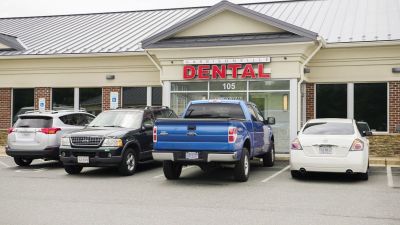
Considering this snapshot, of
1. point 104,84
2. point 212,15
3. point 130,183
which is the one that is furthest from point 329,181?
point 104,84

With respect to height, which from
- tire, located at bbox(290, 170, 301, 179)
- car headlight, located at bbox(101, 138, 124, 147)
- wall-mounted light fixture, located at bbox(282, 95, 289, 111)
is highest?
wall-mounted light fixture, located at bbox(282, 95, 289, 111)

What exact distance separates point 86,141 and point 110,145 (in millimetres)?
672

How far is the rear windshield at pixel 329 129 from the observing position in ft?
39.9

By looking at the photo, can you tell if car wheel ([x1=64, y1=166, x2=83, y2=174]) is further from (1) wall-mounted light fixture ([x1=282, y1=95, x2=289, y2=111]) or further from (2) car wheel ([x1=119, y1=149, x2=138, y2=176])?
(1) wall-mounted light fixture ([x1=282, y1=95, x2=289, y2=111])

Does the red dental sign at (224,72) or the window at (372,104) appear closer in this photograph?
the red dental sign at (224,72)

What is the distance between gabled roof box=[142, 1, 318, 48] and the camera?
16845 millimetres

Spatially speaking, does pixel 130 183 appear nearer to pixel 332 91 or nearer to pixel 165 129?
pixel 165 129

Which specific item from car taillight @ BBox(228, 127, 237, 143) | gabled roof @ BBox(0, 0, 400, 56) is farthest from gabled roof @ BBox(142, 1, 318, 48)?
car taillight @ BBox(228, 127, 237, 143)

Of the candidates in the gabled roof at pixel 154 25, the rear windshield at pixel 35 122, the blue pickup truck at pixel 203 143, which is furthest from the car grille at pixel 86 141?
the gabled roof at pixel 154 25

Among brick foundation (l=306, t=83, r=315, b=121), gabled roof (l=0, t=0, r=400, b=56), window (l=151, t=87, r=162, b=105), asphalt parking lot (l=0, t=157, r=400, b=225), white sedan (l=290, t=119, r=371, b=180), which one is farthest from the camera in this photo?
window (l=151, t=87, r=162, b=105)

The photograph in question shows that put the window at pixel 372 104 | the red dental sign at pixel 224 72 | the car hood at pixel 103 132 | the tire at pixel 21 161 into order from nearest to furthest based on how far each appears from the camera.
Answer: the car hood at pixel 103 132 < the tire at pixel 21 161 < the red dental sign at pixel 224 72 < the window at pixel 372 104

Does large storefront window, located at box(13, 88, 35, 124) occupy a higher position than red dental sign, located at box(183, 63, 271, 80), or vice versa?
→ red dental sign, located at box(183, 63, 271, 80)

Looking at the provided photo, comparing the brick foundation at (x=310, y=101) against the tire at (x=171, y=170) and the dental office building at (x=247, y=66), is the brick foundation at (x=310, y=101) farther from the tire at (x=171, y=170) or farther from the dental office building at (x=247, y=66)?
the tire at (x=171, y=170)

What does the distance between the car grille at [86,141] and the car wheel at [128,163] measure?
771mm
